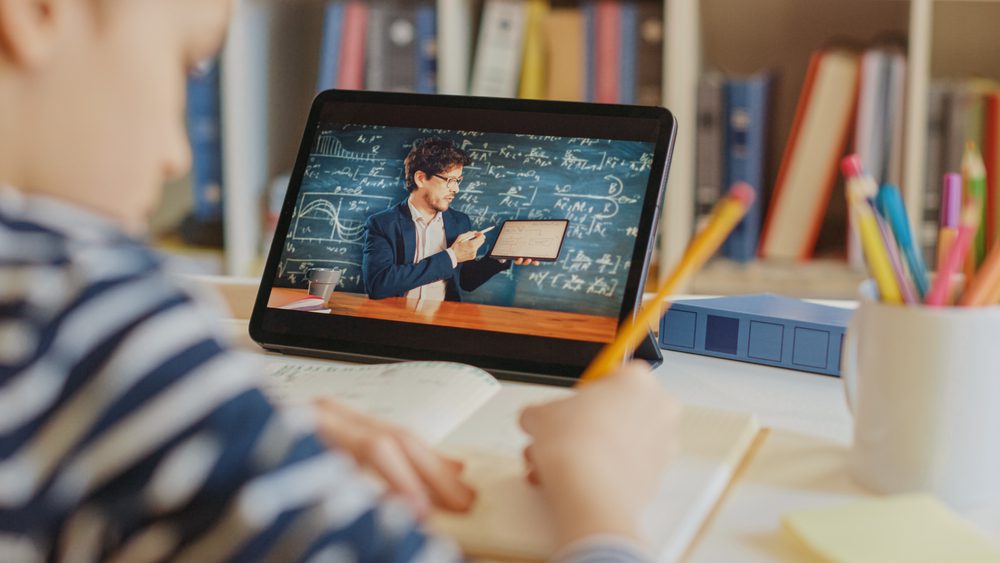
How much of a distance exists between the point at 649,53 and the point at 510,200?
1166mm

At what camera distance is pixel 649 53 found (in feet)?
6.14

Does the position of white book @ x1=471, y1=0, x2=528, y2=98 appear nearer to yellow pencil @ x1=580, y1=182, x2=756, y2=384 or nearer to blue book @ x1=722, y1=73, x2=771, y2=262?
blue book @ x1=722, y1=73, x2=771, y2=262

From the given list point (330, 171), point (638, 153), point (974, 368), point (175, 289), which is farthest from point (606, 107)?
point (175, 289)

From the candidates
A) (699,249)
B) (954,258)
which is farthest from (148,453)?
(954,258)

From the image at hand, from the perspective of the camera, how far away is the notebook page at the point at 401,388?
0.64m

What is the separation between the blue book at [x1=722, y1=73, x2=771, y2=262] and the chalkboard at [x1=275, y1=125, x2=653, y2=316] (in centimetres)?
112

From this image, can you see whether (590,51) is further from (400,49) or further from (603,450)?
(603,450)

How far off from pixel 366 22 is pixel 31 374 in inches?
65.9

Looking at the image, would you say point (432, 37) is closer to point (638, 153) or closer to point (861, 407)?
point (638, 153)

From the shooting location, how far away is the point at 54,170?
39cm

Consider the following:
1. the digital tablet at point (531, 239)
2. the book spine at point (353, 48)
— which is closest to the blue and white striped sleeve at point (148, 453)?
the digital tablet at point (531, 239)

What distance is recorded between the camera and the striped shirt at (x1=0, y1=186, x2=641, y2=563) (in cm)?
36

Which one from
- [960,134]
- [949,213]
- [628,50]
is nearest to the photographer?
[949,213]

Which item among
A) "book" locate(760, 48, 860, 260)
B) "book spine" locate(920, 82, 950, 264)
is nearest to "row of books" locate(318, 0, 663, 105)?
"book" locate(760, 48, 860, 260)
